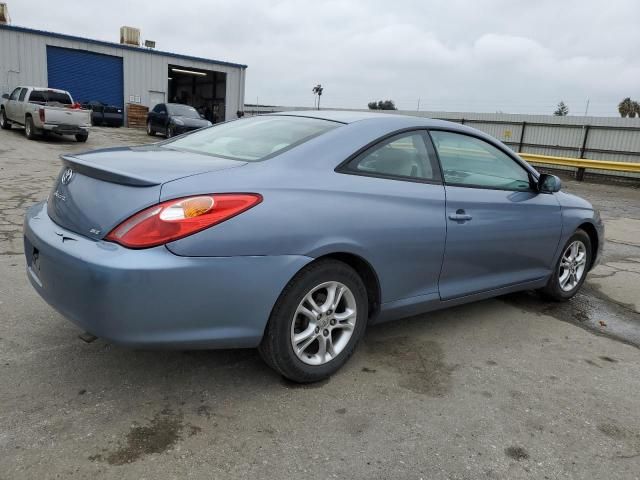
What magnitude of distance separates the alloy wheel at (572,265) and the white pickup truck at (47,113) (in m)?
15.7

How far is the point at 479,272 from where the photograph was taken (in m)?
3.65

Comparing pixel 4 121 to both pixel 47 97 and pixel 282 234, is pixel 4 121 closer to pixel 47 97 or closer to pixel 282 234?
pixel 47 97

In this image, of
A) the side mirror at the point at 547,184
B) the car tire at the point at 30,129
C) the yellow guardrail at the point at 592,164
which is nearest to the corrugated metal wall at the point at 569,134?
the yellow guardrail at the point at 592,164

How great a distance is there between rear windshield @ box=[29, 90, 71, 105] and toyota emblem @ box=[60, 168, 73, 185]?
16.4 metres

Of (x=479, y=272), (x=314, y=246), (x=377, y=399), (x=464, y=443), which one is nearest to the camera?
(x=464, y=443)

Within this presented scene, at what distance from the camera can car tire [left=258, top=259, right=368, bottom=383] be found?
8.74 feet

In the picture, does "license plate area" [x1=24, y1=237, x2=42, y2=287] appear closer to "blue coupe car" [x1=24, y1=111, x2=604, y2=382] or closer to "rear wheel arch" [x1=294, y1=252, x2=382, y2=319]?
"blue coupe car" [x1=24, y1=111, x2=604, y2=382]

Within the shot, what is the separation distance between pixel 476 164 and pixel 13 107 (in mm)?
19033

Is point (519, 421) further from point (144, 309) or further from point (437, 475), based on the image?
point (144, 309)

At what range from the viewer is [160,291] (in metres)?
2.30

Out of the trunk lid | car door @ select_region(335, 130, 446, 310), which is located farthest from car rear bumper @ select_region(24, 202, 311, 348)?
car door @ select_region(335, 130, 446, 310)

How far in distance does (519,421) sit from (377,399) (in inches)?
28.1

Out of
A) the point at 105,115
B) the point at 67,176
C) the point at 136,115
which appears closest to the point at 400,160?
the point at 67,176

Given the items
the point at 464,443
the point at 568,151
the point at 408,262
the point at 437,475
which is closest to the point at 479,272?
the point at 408,262
